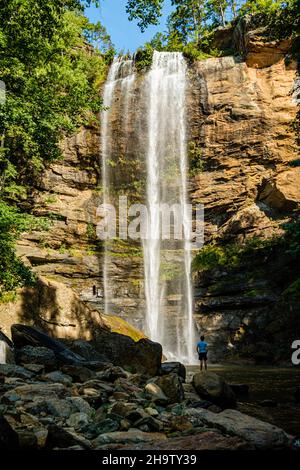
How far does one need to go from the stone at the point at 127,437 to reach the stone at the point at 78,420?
526mm

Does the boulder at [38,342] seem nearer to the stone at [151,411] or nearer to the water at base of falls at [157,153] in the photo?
the stone at [151,411]

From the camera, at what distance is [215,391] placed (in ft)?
26.3

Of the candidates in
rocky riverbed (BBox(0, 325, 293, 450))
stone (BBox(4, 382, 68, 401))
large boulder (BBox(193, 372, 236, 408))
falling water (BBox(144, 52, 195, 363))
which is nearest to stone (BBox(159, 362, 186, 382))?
rocky riverbed (BBox(0, 325, 293, 450))

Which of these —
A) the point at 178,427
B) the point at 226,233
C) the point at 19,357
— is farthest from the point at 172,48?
the point at 178,427

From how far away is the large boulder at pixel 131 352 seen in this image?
11672 millimetres

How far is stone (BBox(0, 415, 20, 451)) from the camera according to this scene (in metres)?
3.51

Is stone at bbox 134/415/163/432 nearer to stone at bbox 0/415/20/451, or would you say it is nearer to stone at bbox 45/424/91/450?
stone at bbox 45/424/91/450

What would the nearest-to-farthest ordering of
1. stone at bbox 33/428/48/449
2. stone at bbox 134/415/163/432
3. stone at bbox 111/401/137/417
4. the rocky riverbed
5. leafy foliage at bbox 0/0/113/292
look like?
stone at bbox 33/428/48/449 < the rocky riverbed < stone at bbox 134/415/163/432 < stone at bbox 111/401/137/417 < leafy foliage at bbox 0/0/113/292

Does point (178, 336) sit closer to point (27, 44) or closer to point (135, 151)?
point (135, 151)

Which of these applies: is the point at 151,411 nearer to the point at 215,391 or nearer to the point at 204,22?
the point at 215,391

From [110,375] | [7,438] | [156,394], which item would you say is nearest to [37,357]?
[110,375]

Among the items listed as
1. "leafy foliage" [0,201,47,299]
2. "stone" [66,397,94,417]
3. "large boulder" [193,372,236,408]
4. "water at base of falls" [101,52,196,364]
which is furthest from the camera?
"water at base of falls" [101,52,196,364]

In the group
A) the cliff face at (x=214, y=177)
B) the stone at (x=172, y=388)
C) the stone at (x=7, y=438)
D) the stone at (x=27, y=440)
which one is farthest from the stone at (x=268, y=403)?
the cliff face at (x=214, y=177)

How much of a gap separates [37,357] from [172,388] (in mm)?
3219
